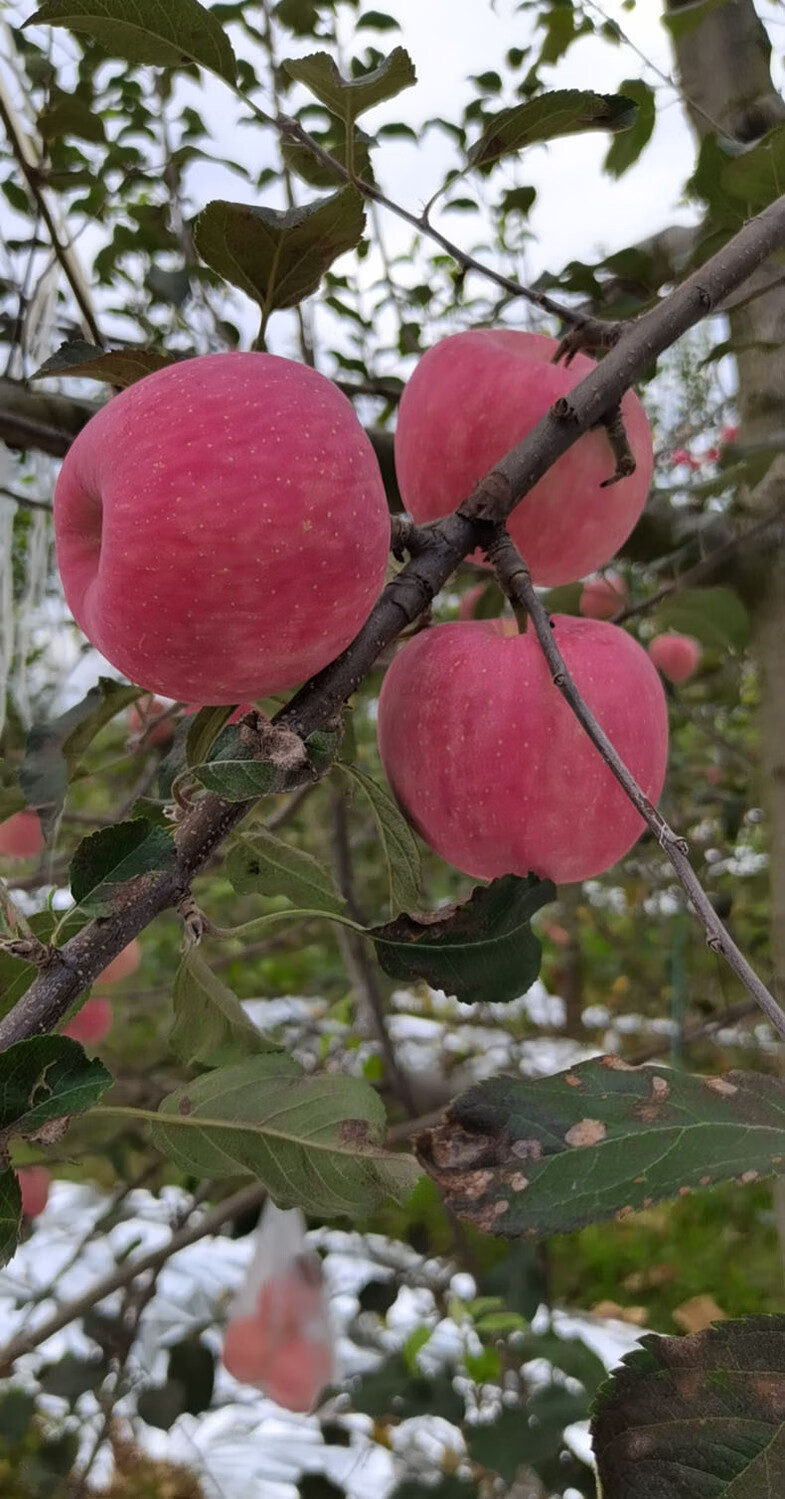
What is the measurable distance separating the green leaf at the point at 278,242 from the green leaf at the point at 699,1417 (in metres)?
0.41

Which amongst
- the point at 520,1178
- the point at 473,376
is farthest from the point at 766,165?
the point at 520,1178

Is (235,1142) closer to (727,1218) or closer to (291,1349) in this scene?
(291,1349)

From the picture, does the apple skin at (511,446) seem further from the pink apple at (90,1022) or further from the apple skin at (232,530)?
the pink apple at (90,1022)

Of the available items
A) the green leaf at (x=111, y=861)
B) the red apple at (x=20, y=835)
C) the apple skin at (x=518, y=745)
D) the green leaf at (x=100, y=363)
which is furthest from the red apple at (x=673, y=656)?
the green leaf at (x=111, y=861)

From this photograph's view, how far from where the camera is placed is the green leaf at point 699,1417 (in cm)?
29

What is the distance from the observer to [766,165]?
562mm

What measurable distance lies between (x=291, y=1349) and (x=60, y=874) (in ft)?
1.90

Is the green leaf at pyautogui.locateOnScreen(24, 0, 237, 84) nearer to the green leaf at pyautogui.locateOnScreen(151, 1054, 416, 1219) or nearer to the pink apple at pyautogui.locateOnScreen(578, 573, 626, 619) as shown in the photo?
the green leaf at pyautogui.locateOnScreen(151, 1054, 416, 1219)

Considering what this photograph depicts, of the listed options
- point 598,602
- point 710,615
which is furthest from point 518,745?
point 598,602

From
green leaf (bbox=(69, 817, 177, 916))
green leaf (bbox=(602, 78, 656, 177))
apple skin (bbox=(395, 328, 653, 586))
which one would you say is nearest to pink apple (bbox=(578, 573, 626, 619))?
green leaf (bbox=(602, 78, 656, 177))

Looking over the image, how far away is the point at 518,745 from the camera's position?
50 centimetres

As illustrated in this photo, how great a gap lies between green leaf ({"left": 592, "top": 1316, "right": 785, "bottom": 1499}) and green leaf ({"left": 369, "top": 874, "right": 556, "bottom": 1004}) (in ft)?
0.48

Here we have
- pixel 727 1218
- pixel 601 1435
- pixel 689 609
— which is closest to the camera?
pixel 601 1435

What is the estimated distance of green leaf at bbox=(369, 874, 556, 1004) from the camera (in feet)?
1.43
